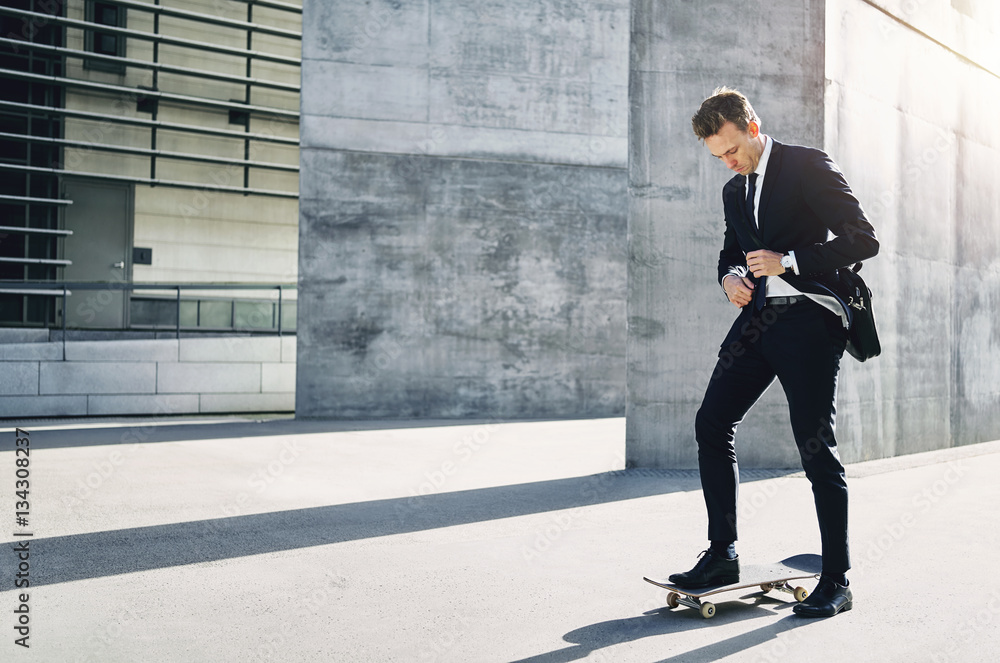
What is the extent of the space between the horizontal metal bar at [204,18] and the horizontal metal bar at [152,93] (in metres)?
1.22

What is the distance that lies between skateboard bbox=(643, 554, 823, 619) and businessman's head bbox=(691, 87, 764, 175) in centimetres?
156

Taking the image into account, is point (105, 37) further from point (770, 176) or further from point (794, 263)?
point (794, 263)

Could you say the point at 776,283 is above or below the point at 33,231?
below

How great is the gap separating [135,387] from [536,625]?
31.3 feet

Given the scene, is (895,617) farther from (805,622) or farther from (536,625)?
(536,625)

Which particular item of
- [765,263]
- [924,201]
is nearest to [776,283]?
[765,263]

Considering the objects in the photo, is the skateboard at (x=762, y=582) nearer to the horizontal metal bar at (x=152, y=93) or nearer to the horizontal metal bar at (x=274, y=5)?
the horizontal metal bar at (x=152, y=93)

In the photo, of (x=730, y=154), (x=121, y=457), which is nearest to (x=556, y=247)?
(x=121, y=457)

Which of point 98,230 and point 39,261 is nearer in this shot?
point 39,261

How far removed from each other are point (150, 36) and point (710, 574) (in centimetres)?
1327

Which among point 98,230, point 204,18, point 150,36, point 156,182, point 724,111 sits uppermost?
point 204,18

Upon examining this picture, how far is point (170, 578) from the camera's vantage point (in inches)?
147

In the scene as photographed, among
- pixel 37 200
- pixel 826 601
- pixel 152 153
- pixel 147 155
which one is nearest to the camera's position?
pixel 826 601

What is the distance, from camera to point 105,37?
1370cm
